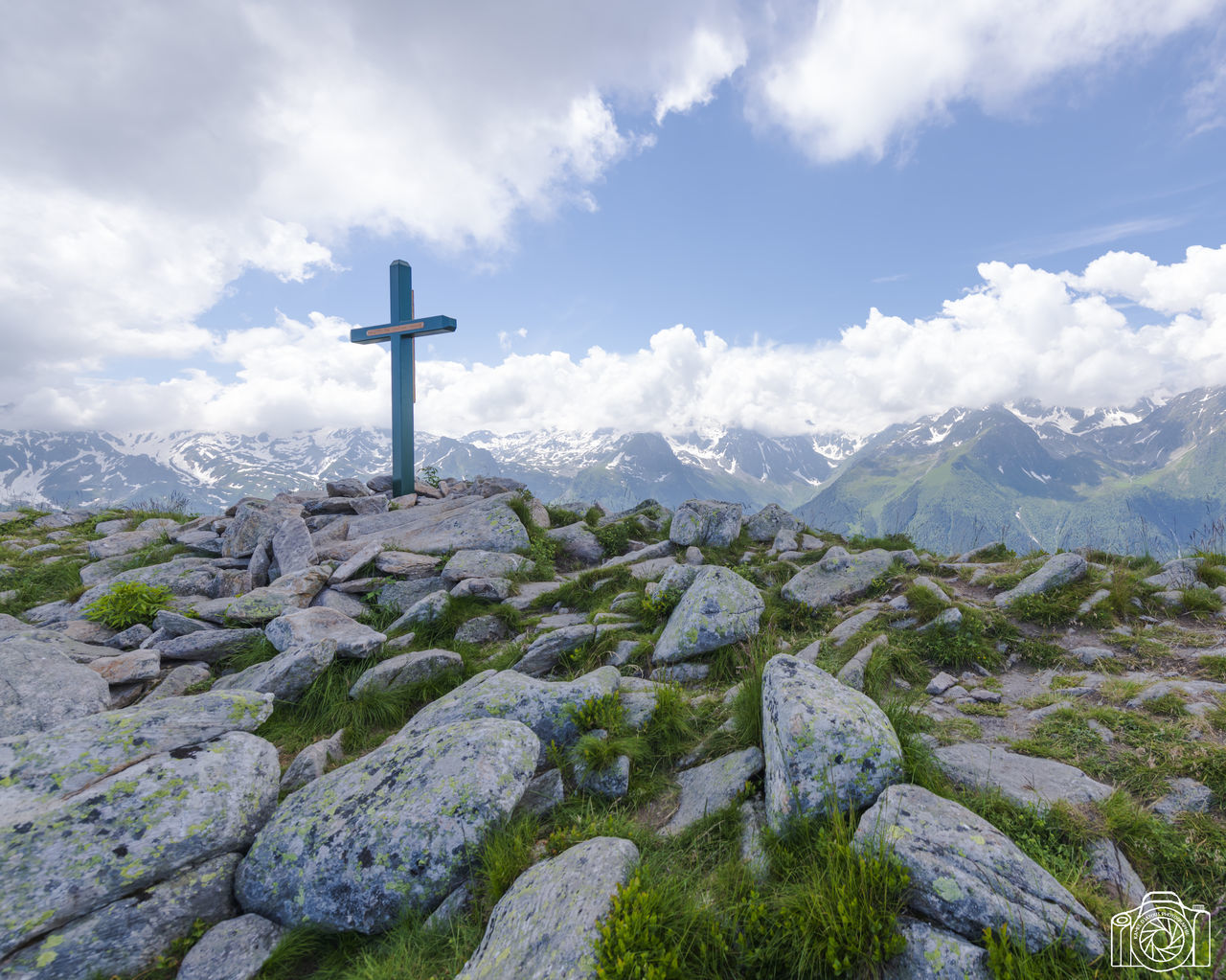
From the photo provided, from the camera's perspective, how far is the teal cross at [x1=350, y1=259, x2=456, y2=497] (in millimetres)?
19016

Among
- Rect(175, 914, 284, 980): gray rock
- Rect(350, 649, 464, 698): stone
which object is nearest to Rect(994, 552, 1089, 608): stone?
Rect(350, 649, 464, 698): stone

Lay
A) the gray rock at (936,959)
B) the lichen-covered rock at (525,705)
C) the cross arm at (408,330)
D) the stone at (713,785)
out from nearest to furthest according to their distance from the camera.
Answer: the gray rock at (936,959), the stone at (713,785), the lichen-covered rock at (525,705), the cross arm at (408,330)

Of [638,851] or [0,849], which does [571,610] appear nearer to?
[638,851]

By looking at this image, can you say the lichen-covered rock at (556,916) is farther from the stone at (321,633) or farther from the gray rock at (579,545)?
the gray rock at (579,545)

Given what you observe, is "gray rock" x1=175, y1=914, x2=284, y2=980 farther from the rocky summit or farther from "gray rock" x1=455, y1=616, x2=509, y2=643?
"gray rock" x1=455, y1=616, x2=509, y2=643

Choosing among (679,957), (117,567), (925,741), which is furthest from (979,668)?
(117,567)

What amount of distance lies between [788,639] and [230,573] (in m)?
11.9

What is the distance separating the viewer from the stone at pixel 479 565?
37.0 ft

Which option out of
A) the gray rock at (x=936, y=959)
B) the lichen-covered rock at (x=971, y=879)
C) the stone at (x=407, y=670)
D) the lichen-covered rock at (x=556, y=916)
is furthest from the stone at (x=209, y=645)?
the gray rock at (x=936, y=959)

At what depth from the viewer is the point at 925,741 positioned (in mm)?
5273

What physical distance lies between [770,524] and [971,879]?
1277cm

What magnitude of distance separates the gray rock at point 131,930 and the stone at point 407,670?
296 centimetres

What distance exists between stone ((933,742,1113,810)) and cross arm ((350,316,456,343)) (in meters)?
18.3

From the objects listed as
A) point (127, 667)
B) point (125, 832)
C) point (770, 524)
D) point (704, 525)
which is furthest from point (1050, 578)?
point (127, 667)
